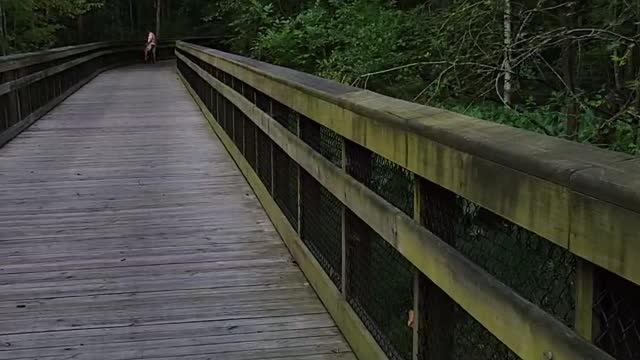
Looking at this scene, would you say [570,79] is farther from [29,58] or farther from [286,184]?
[29,58]

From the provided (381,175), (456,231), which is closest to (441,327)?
(456,231)

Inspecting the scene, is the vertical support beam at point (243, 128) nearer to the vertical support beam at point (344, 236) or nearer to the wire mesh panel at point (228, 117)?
the wire mesh panel at point (228, 117)

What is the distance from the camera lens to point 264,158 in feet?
18.6

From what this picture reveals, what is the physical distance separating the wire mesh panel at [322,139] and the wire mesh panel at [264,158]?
1080 mm

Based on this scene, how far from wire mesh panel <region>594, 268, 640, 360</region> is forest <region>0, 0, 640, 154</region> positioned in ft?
13.9

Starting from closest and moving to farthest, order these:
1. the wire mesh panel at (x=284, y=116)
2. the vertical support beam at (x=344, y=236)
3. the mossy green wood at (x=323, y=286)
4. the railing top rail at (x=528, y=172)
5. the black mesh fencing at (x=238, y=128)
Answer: the railing top rail at (x=528, y=172), the mossy green wood at (x=323, y=286), the vertical support beam at (x=344, y=236), the wire mesh panel at (x=284, y=116), the black mesh fencing at (x=238, y=128)

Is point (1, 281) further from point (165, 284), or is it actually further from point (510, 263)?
point (510, 263)

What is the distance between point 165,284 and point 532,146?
8.32 feet

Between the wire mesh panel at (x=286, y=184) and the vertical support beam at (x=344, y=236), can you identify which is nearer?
the vertical support beam at (x=344, y=236)

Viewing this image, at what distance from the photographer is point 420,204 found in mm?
2275

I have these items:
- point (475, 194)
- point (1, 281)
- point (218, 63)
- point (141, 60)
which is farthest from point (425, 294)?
point (141, 60)

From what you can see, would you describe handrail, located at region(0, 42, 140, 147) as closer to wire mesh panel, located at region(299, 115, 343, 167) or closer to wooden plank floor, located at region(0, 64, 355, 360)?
wooden plank floor, located at region(0, 64, 355, 360)

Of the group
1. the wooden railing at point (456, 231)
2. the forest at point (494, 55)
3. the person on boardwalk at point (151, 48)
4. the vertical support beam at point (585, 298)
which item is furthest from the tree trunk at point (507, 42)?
the person on boardwalk at point (151, 48)

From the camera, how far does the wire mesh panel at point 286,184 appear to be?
14.9 ft
